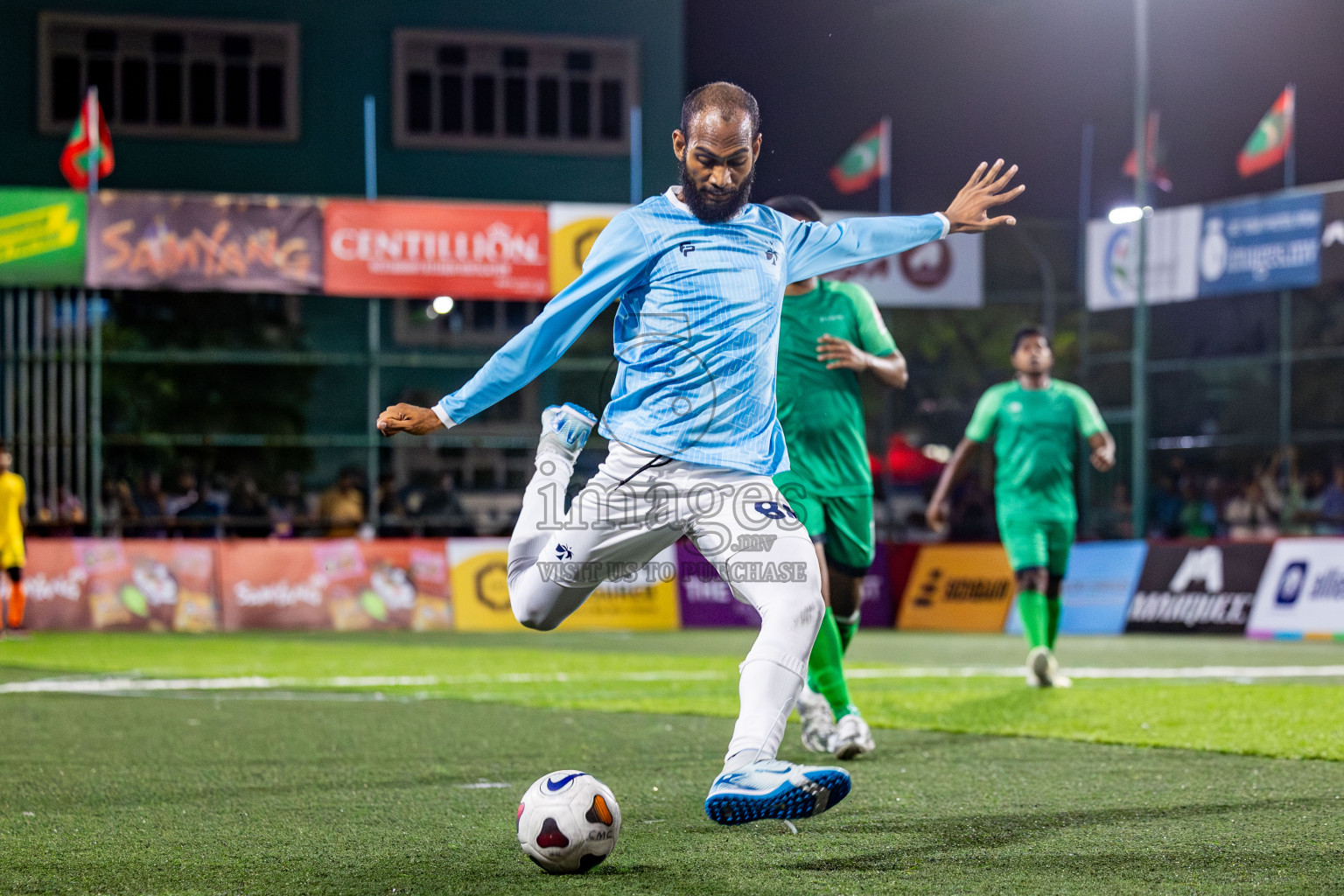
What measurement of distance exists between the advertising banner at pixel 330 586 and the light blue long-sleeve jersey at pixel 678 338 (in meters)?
16.3

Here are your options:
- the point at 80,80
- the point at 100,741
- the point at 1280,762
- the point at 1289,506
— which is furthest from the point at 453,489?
the point at 1280,762

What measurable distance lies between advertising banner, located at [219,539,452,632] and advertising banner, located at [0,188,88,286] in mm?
4353

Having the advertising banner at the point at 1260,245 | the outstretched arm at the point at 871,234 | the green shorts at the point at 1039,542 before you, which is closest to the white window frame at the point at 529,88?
the advertising banner at the point at 1260,245

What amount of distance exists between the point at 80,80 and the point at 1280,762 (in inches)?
1202

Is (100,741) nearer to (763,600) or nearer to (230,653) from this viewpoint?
(763,600)

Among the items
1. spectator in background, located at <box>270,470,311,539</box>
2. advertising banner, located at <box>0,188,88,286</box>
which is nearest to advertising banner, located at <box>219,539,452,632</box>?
spectator in background, located at <box>270,470,311,539</box>

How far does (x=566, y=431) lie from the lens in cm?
457

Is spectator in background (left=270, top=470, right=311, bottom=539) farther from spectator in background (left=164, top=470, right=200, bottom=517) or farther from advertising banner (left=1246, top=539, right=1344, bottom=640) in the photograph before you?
advertising banner (left=1246, top=539, right=1344, bottom=640)

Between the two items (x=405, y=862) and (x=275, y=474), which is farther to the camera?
(x=275, y=474)

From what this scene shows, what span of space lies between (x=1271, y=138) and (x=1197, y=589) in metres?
9.91

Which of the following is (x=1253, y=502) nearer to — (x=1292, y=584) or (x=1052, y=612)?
(x=1292, y=584)

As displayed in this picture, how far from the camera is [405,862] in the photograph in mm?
4398

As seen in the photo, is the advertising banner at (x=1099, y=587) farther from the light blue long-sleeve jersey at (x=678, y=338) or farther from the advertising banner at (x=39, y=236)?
the light blue long-sleeve jersey at (x=678, y=338)

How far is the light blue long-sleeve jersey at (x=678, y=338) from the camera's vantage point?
445cm
